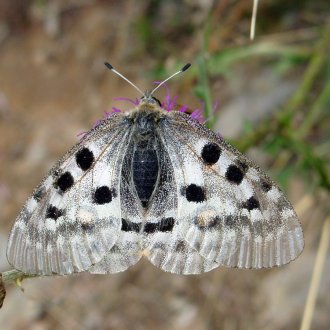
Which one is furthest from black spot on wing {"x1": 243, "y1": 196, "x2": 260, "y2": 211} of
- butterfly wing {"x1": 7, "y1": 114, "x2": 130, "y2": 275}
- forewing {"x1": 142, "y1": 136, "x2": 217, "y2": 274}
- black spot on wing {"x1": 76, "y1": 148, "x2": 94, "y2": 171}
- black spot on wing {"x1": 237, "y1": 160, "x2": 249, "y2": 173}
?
black spot on wing {"x1": 76, "y1": 148, "x2": 94, "y2": 171}

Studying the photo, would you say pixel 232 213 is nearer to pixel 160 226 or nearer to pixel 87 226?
pixel 160 226

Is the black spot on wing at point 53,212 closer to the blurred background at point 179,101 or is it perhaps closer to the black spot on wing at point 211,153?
the black spot on wing at point 211,153

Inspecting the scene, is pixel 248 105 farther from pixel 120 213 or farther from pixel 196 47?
pixel 120 213

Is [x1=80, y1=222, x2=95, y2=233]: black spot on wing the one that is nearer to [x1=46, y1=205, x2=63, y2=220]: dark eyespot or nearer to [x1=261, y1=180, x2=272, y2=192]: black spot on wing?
[x1=46, y1=205, x2=63, y2=220]: dark eyespot

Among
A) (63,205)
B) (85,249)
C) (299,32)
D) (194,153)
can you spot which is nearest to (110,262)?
(85,249)

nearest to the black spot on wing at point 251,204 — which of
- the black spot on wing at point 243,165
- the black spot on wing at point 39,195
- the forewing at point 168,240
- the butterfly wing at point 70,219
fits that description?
the black spot on wing at point 243,165

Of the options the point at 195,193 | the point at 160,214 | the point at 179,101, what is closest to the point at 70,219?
the point at 160,214
